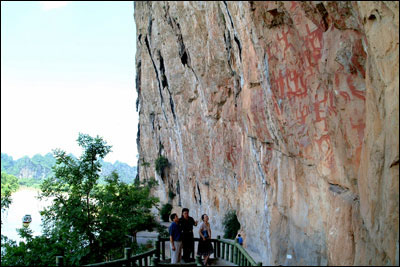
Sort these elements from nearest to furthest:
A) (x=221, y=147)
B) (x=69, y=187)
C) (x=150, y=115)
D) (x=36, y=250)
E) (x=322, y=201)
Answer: (x=322, y=201) < (x=36, y=250) < (x=69, y=187) < (x=221, y=147) < (x=150, y=115)

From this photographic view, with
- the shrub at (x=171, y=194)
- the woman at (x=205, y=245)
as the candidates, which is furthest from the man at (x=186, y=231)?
the shrub at (x=171, y=194)

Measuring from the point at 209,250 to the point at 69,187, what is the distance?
522 centimetres

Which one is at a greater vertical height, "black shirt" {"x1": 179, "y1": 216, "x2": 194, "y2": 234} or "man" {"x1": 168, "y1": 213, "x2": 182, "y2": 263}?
"black shirt" {"x1": 179, "y1": 216, "x2": 194, "y2": 234}

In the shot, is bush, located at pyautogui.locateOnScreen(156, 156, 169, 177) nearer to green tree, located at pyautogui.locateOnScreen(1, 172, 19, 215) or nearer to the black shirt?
green tree, located at pyautogui.locateOnScreen(1, 172, 19, 215)

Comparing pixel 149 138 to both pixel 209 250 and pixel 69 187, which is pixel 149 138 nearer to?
pixel 69 187

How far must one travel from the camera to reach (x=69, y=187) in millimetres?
11094

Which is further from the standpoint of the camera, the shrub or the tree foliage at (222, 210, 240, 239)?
the shrub

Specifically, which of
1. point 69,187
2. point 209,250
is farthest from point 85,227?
point 209,250

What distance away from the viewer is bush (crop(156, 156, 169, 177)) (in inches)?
1356

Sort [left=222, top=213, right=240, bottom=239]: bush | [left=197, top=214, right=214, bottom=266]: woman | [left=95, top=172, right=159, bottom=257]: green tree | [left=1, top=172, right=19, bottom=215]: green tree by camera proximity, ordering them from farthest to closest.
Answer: [left=222, top=213, right=240, bottom=239]: bush < [left=1, top=172, right=19, bottom=215]: green tree < [left=95, top=172, right=159, bottom=257]: green tree < [left=197, top=214, right=214, bottom=266]: woman

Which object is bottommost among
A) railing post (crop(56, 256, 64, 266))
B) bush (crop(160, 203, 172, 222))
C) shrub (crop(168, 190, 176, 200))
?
railing post (crop(56, 256, 64, 266))

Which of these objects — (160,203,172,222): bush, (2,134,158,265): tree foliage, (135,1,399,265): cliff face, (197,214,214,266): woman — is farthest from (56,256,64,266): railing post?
(160,203,172,222): bush

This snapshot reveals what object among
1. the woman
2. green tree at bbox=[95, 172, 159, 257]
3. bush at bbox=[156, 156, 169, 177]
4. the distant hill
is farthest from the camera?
the distant hill

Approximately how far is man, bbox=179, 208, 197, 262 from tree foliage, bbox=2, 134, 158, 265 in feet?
11.2
